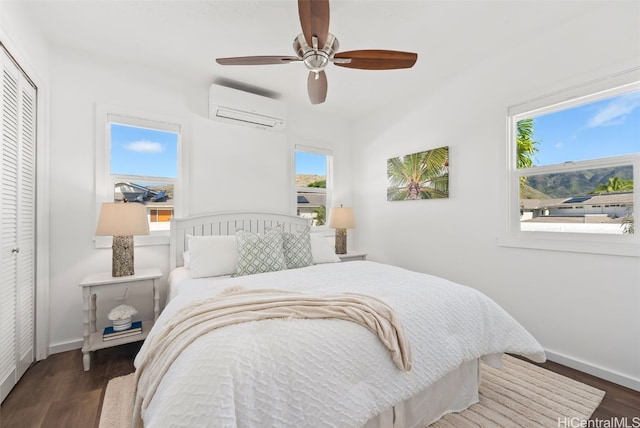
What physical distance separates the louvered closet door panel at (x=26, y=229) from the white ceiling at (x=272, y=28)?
0.69 m

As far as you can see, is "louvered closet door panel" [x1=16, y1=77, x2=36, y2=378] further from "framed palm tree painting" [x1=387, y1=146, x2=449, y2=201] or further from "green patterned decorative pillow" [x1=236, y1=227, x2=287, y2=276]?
"framed palm tree painting" [x1=387, y1=146, x2=449, y2=201]

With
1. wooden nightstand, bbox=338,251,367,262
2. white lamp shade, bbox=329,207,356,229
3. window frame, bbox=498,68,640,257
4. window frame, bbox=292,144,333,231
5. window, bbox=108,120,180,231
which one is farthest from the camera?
window frame, bbox=292,144,333,231

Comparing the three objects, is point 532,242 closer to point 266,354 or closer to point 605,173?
point 605,173

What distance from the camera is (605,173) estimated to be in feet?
7.16

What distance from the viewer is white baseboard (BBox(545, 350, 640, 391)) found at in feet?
6.49

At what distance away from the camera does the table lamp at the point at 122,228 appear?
235cm

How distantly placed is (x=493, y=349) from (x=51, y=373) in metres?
3.10

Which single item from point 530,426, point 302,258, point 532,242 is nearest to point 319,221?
point 302,258

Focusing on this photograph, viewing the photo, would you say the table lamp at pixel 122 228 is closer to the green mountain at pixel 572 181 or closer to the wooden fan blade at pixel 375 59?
the wooden fan blade at pixel 375 59

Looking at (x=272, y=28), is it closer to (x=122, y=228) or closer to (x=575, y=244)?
(x=122, y=228)

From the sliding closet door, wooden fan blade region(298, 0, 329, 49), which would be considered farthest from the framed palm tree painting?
the sliding closet door

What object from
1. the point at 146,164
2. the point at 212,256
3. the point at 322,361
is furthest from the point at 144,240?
the point at 322,361

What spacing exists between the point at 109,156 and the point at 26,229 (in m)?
0.91

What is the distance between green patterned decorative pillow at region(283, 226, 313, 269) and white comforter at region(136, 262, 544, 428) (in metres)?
0.81
